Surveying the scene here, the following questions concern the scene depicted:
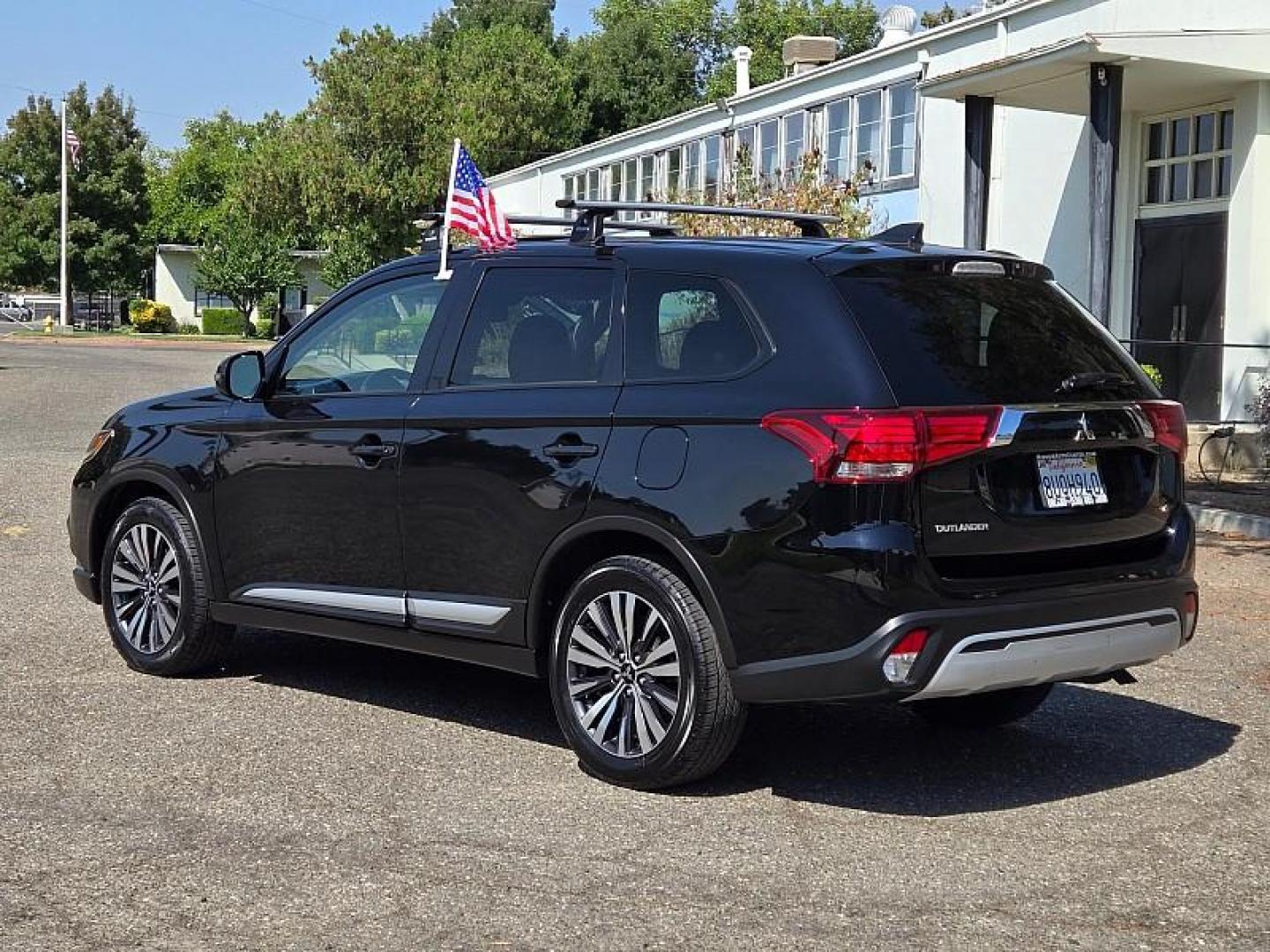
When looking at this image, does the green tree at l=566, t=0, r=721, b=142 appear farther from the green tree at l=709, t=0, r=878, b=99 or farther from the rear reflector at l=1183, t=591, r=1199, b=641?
Answer: the rear reflector at l=1183, t=591, r=1199, b=641

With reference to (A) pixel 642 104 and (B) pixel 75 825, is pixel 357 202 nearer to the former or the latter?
(A) pixel 642 104

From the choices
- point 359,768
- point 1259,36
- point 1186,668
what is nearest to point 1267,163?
point 1259,36

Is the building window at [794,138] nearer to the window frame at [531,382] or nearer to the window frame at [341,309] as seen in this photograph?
the window frame at [341,309]

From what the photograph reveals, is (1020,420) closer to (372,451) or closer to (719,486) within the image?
(719,486)

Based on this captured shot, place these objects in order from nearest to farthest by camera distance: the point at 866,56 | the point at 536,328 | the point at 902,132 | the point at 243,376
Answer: the point at 536,328 < the point at 243,376 < the point at 902,132 < the point at 866,56

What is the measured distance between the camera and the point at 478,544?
6.10 meters

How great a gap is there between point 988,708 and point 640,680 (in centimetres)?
165

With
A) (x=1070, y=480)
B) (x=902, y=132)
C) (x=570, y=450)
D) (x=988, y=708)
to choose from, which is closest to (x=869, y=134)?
(x=902, y=132)

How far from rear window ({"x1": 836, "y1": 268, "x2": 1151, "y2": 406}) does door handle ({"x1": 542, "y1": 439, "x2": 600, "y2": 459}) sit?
996mm

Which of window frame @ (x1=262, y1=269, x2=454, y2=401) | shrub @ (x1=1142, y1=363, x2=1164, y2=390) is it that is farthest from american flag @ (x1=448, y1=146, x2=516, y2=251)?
shrub @ (x1=1142, y1=363, x2=1164, y2=390)

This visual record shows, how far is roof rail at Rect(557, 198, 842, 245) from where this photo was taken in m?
6.29

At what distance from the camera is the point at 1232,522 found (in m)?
12.8

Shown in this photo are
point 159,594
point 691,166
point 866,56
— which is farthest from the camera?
point 691,166

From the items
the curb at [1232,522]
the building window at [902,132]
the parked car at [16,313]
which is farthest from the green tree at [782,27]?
the curb at [1232,522]
